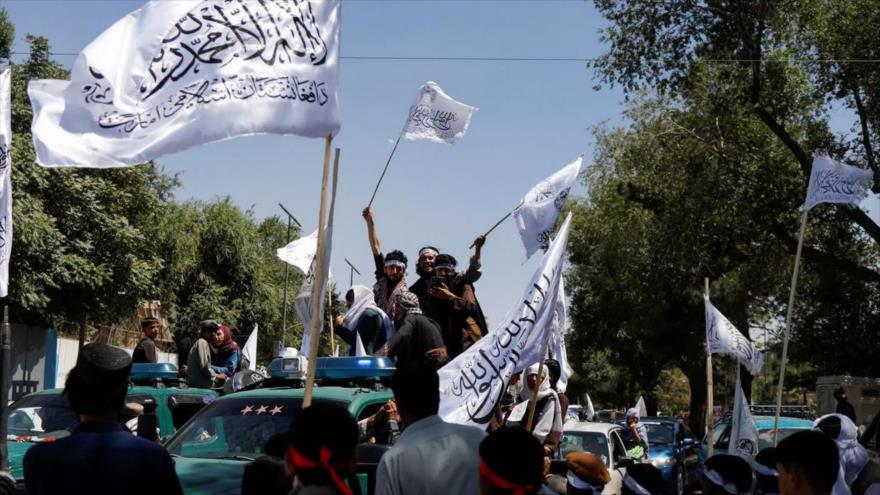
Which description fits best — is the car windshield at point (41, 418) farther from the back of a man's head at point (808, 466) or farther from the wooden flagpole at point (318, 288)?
the back of a man's head at point (808, 466)

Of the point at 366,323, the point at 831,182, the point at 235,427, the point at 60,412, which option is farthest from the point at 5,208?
the point at 831,182

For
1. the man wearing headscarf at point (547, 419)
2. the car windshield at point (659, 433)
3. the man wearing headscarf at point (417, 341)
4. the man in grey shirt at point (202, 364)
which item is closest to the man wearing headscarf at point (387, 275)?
the man wearing headscarf at point (417, 341)

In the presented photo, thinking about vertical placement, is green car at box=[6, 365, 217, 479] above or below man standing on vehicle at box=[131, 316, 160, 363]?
below

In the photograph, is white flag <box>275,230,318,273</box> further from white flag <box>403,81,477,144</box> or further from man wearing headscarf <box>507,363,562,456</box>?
man wearing headscarf <box>507,363,562,456</box>

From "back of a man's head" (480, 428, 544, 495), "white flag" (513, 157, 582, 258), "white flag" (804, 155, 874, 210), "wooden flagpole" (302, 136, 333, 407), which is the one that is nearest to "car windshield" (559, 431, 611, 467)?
"white flag" (804, 155, 874, 210)

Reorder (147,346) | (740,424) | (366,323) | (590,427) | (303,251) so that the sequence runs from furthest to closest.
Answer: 1. (590,427)
2. (303,251)
3. (740,424)
4. (147,346)
5. (366,323)

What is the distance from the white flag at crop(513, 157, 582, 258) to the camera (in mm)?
11070

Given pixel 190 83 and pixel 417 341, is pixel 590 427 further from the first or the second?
pixel 190 83

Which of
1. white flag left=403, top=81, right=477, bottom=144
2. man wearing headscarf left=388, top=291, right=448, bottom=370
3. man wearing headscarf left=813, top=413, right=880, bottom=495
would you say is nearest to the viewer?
man wearing headscarf left=813, top=413, right=880, bottom=495

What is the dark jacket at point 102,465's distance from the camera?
3.98 meters

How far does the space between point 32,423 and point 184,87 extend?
5.67m

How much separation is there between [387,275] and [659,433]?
1552 centimetres

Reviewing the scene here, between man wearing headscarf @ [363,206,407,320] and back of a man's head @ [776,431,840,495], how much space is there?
536cm

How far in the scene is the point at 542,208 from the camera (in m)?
11.4
